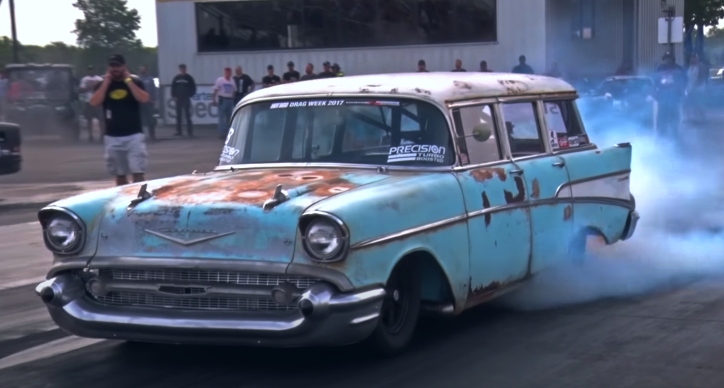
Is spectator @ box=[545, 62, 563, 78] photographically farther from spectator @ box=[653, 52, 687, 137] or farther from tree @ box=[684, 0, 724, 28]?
tree @ box=[684, 0, 724, 28]

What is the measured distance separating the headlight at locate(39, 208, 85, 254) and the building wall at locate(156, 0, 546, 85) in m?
23.7

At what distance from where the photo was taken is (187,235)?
5527 mm

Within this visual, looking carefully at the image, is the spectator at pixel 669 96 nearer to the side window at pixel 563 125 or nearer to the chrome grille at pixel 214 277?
the side window at pixel 563 125

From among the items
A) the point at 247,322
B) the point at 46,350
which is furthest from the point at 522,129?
the point at 46,350

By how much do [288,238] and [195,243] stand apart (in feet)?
1.57

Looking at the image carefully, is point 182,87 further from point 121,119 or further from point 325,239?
point 325,239

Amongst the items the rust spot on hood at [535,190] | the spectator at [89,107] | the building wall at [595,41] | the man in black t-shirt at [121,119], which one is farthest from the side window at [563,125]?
the building wall at [595,41]

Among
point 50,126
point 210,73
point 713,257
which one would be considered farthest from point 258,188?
point 210,73

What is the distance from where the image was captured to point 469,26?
95.7 ft

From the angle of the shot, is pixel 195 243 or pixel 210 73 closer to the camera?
pixel 195 243

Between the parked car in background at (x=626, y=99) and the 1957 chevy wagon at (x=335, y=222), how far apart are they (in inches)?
598

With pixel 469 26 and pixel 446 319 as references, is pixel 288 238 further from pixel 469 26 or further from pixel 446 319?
pixel 469 26

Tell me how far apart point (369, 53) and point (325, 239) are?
25.1m

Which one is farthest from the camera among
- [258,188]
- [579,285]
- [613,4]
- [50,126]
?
[613,4]
